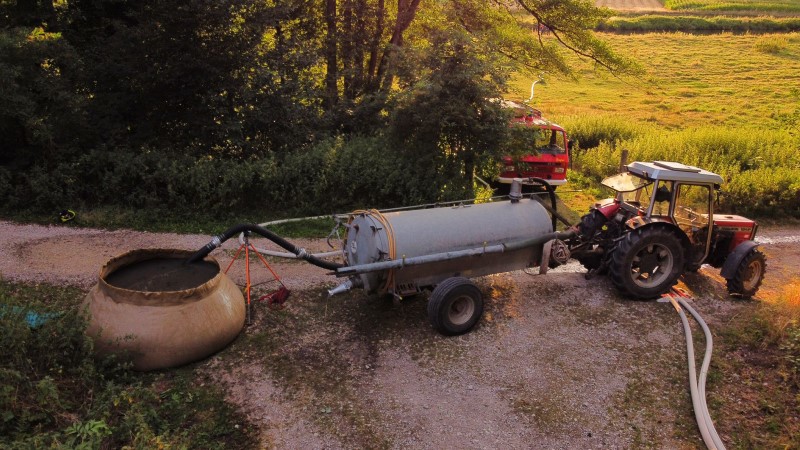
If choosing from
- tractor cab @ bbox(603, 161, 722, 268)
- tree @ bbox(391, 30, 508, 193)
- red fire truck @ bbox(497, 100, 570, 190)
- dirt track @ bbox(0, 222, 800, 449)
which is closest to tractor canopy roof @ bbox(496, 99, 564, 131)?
red fire truck @ bbox(497, 100, 570, 190)

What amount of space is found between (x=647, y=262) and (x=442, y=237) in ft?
12.7

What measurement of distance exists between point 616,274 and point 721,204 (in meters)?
8.19

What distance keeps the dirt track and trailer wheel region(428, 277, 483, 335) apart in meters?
0.23

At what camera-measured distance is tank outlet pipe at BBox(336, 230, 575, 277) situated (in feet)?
25.5

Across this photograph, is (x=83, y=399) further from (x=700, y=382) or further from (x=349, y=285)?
(x=700, y=382)

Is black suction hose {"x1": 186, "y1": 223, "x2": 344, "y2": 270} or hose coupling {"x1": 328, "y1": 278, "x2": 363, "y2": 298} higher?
black suction hose {"x1": 186, "y1": 223, "x2": 344, "y2": 270}

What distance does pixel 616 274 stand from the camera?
9531 millimetres

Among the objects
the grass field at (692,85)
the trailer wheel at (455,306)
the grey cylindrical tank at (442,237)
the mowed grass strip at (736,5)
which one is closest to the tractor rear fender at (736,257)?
the grey cylindrical tank at (442,237)

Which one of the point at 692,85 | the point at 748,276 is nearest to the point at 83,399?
the point at 748,276

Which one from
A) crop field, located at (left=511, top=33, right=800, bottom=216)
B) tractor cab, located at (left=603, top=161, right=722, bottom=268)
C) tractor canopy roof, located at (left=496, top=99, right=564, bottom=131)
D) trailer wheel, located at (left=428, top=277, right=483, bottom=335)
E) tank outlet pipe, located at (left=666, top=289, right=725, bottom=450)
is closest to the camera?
tank outlet pipe, located at (left=666, top=289, right=725, bottom=450)

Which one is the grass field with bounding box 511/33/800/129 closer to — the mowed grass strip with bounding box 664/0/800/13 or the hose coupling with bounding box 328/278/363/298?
the mowed grass strip with bounding box 664/0/800/13

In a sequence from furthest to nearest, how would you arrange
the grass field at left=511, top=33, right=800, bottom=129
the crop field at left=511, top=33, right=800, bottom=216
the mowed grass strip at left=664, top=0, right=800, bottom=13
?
the mowed grass strip at left=664, top=0, right=800, bottom=13 → the grass field at left=511, top=33, right=800, bottom=129 → the crop field at left=511, top=33, right=800, bottom=216

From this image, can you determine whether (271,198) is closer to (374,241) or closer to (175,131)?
(175,131)

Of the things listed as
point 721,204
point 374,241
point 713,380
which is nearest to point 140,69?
point 374,241
